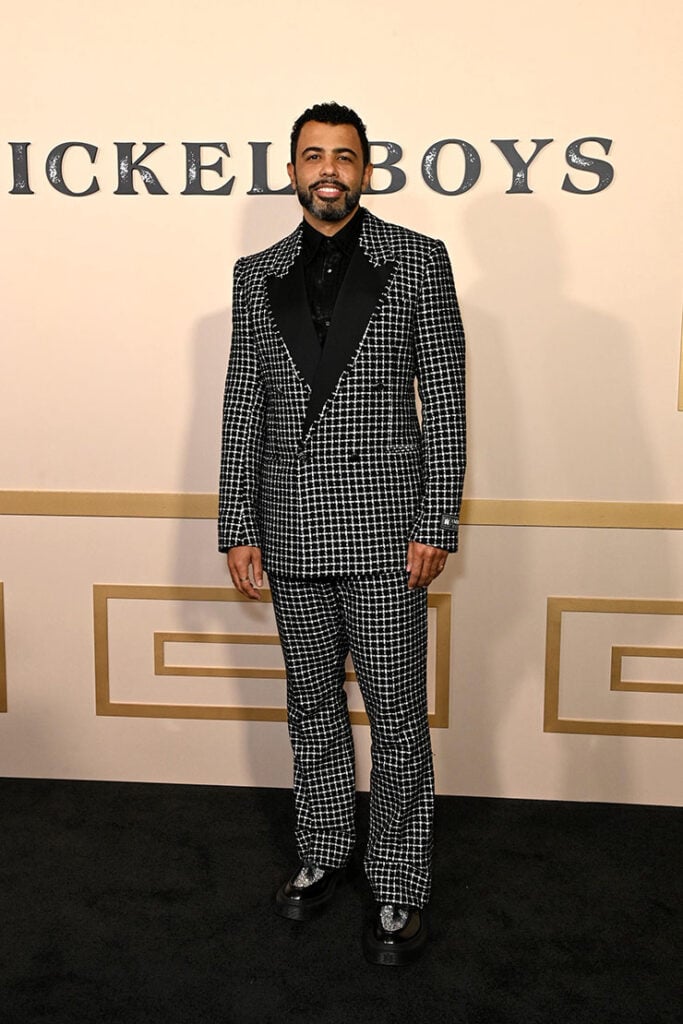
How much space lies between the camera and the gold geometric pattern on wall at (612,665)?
8.98 feet

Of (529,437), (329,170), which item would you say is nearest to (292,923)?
(529,437)

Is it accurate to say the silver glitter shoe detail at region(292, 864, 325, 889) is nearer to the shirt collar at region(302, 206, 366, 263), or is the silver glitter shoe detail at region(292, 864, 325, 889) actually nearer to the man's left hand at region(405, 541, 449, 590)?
the man's left hand at region(405, 541, 449, 590)

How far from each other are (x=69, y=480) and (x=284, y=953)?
144 centimetres

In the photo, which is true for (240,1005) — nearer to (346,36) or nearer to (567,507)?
(567,507)

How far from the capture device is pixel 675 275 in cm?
259

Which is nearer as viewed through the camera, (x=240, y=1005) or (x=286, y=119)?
(x=240, y=1005)

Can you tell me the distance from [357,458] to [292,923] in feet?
3.41

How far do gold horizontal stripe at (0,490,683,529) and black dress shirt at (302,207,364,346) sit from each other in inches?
34.3

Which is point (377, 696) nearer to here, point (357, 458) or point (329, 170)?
point (357, 458)

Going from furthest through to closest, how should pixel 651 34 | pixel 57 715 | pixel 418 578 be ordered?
pixel 57 715 → pixel 651 34 → pixel 418 578

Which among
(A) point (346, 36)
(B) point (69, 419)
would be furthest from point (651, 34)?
(B) point (69, 419)

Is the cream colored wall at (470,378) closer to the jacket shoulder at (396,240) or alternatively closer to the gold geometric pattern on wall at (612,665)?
the gold geometric pattern on wall at (612,665)

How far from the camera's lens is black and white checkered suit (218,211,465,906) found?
200 centimetres

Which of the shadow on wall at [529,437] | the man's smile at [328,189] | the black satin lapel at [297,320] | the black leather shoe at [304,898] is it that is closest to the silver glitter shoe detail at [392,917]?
the black leather shoe at [304,898]
